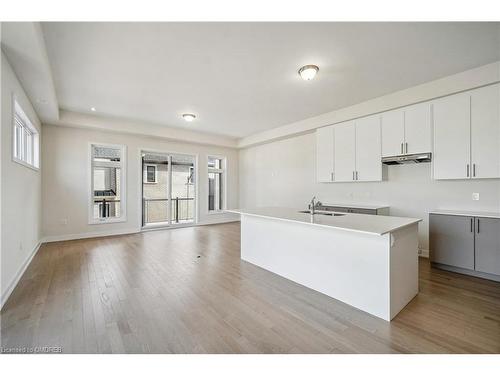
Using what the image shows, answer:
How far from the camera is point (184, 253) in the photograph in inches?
161

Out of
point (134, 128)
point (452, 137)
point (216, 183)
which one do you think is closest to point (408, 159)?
point (452, 137)

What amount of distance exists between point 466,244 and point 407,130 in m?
1.87

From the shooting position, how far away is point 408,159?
3758 millimetres

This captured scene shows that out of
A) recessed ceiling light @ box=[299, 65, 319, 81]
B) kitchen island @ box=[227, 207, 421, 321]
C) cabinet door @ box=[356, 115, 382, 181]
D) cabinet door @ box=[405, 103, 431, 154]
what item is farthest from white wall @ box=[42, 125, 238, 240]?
cabinet door @ box=[405, 103, 431, 154]

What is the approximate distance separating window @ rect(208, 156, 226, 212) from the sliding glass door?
63 cm

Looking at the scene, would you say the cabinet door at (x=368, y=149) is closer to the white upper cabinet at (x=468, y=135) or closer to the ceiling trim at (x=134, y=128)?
the white upper cabinet at (x=468, y=135)

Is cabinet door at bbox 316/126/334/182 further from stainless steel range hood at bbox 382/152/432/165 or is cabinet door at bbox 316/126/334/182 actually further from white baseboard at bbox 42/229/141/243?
white baseboard at bbox 42/229/141/243

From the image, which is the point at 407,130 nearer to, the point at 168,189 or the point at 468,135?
the point at 468,135

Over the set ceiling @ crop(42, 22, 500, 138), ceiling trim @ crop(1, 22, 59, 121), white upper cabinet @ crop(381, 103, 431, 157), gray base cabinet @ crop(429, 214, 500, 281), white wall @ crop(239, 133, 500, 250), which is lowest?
gray base cabinet @ crop(429, 214, 500, 281)

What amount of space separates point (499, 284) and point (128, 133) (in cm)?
721

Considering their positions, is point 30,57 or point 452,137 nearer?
point 30,57

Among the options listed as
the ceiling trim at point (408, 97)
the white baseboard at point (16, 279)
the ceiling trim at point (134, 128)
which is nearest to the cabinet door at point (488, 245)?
the ceiling trim at point (408, 97)

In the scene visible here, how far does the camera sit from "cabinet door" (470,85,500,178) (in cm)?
295

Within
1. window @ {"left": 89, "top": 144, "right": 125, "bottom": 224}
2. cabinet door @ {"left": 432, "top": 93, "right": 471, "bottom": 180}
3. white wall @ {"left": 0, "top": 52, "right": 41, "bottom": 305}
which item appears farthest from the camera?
window @ {"left": 89, "top": 144, "right": 125, "bottom": 224}
